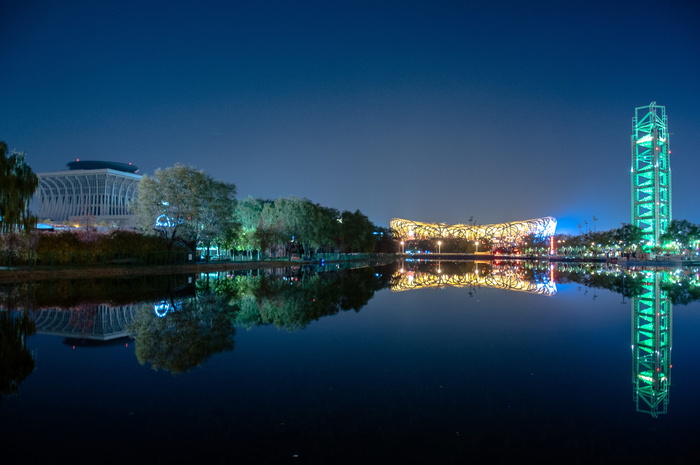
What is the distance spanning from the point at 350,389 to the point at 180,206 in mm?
35185

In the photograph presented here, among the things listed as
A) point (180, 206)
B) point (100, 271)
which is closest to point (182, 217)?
point (180, 206)

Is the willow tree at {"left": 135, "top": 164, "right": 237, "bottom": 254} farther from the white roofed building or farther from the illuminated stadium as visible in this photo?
the illuminated stadium

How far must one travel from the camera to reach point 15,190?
2161cm

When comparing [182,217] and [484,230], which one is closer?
[182,217]

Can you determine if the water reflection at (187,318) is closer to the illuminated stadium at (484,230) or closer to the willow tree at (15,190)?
the willow tree at (15,190)

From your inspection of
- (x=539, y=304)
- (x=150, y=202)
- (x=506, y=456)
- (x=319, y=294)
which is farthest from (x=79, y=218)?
(x=506, y=456)

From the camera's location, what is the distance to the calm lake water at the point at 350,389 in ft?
15.2

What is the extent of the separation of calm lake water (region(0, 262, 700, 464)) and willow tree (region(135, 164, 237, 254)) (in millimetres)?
26042

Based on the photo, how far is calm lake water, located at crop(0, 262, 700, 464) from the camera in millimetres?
4645

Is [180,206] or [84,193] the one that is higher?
[84,193]

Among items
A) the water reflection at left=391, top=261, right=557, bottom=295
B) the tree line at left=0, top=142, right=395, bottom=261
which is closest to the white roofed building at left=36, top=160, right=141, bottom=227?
the tree line at left=0, top=142, right=395, bottom=261

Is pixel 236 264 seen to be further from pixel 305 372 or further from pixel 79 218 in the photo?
pixel 79 218

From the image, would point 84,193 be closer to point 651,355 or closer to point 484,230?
point 651,355

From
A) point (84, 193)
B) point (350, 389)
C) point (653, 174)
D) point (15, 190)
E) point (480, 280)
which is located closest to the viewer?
point (350, 389)
